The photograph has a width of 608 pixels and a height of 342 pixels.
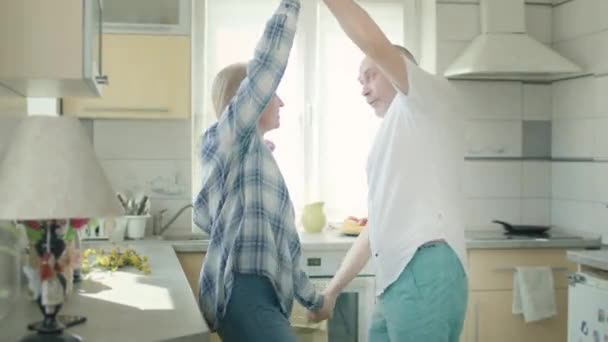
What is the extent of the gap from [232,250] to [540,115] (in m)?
3.00

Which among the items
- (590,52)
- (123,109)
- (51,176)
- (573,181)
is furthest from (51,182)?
(573,181)

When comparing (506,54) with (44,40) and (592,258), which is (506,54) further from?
(44,40)

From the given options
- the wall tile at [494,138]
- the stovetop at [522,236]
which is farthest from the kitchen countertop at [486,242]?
the wall tile at [494,138]

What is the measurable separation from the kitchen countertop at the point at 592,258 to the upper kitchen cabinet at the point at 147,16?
2.09 metres

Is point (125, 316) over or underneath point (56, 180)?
underneath

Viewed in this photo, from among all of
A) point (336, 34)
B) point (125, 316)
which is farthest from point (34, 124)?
point (336, 34)

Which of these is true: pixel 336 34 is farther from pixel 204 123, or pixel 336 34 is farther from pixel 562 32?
pixel 562 32

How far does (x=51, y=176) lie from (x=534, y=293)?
2.93 m

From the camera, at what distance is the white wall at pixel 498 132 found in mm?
4297

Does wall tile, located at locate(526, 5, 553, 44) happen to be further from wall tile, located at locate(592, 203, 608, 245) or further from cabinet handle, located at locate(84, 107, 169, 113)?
cabinet handle, located at locate(84, 107, 169, 113)

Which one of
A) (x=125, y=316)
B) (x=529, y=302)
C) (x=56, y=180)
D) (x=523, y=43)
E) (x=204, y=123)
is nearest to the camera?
(x=56, y=180)

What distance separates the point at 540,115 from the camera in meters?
4.48

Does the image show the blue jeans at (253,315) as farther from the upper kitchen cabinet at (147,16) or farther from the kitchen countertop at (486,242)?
the upper kitchen cabinet at (147,16)

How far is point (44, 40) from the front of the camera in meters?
1.71
